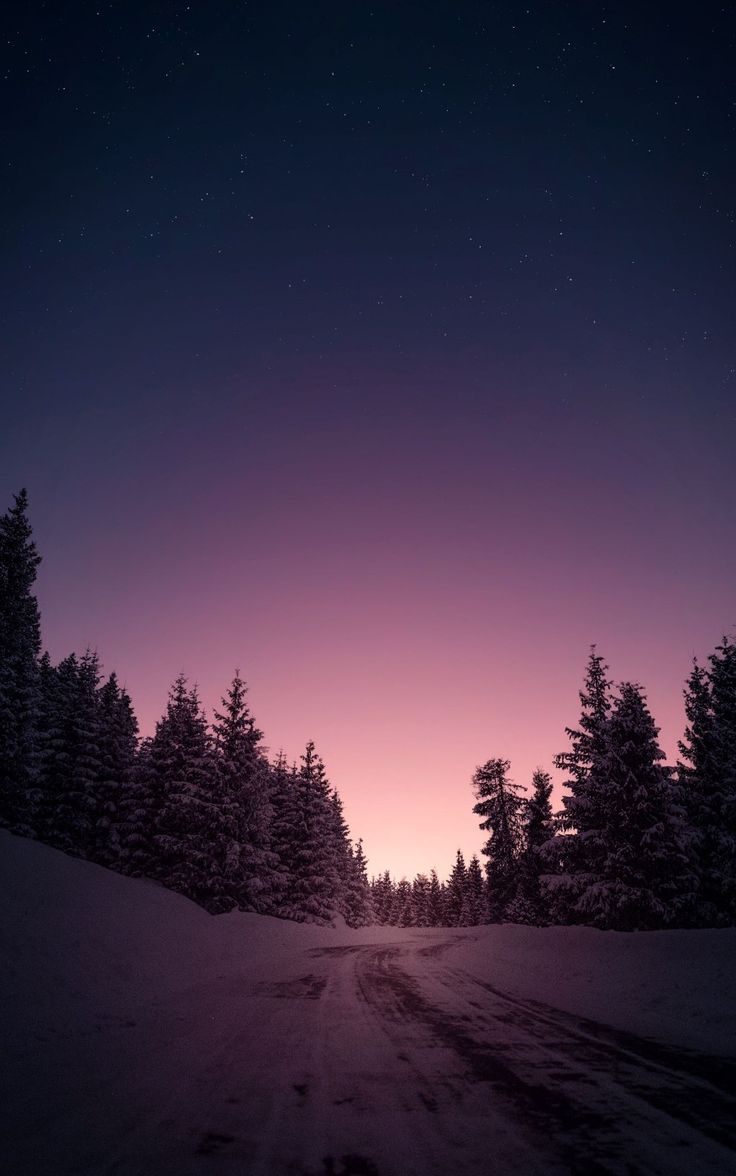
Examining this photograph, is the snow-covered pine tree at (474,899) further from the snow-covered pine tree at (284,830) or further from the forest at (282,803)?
the snow-covered pine tree at (284,830)

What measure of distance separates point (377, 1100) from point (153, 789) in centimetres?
3137

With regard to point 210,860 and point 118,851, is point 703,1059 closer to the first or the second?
point 210,860

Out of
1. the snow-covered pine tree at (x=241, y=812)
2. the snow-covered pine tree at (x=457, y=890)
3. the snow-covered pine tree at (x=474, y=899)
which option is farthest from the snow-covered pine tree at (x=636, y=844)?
the snow-covered pine tree at (x=457, y=890)

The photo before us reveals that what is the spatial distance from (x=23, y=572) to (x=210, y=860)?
17.2 meters

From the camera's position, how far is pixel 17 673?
96.5 ft

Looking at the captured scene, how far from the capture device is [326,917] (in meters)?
35.4

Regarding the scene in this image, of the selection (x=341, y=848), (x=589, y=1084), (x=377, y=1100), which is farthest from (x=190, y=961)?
(x=341, y=848)

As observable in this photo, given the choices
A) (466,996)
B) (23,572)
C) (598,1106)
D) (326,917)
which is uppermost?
(23,572)

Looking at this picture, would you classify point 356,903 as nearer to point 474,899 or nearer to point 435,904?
point 474,899

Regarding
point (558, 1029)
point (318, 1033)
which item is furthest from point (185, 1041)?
point (558, 1029)

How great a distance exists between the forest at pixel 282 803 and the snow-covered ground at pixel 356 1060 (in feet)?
33.8

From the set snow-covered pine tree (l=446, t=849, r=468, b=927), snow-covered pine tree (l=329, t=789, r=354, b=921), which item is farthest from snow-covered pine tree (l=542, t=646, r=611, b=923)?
snow-covered pine tree (l=446, t=849, r=468, b=927)

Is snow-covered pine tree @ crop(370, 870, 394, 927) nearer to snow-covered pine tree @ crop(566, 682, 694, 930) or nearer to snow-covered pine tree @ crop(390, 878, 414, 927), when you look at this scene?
snow-covered pine tree @ crop(390, 878, 414, 927)

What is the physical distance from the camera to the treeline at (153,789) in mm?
28391
